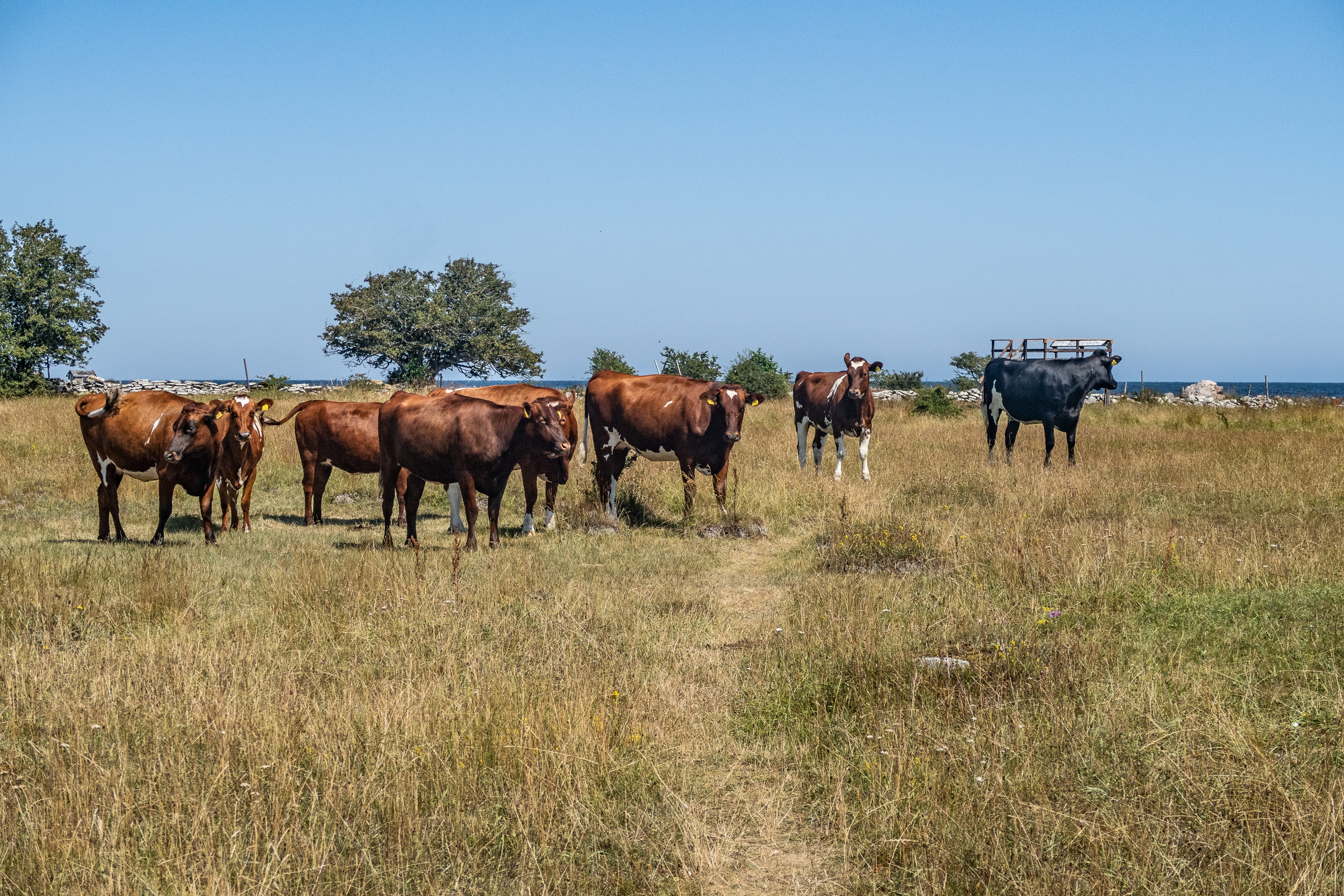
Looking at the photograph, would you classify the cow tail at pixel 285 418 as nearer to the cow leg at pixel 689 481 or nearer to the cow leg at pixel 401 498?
the cow leg at pixel 401 498

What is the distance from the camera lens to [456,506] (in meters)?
11.9

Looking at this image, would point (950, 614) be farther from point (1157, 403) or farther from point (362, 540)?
point (1157, 403)

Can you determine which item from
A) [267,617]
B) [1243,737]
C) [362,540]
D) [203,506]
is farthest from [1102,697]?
[203,506]

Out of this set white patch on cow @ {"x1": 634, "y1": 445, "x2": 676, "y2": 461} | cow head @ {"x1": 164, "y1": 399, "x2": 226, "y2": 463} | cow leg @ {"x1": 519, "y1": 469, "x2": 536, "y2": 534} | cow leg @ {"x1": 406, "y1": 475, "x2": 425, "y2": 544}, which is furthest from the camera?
white patch on cow @ {"x1": 634, "y1": 445, "x2": 676, "y2": 461}

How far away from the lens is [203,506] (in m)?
11.4

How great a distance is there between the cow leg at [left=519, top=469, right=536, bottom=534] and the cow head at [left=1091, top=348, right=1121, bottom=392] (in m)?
10.9

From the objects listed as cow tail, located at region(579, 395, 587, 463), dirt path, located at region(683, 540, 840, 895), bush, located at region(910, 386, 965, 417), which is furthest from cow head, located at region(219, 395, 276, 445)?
bush, located at region(910, 386, 965, 417)

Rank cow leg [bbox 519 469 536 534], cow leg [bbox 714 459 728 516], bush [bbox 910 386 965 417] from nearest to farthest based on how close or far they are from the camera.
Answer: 1. cow leg [bbox 519 469 536 534]
2. cow leg [bbox 714 459 728 516]
3. bush [bbox 910 386 965 417]

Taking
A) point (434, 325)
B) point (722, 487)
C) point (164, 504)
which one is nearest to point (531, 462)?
point (722, 487)

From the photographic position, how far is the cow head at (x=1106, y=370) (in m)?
17.2

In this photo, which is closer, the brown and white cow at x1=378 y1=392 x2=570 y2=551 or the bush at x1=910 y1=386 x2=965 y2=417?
the brown and white cow at x1=378 y1=392 x2=570 y2=551

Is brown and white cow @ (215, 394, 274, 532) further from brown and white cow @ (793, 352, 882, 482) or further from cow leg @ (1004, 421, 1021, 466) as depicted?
cow leg @ (1004, 421, 1021, 466)

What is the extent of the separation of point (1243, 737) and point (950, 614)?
2.62 metres

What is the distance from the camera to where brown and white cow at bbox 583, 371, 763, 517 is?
13039 mm
